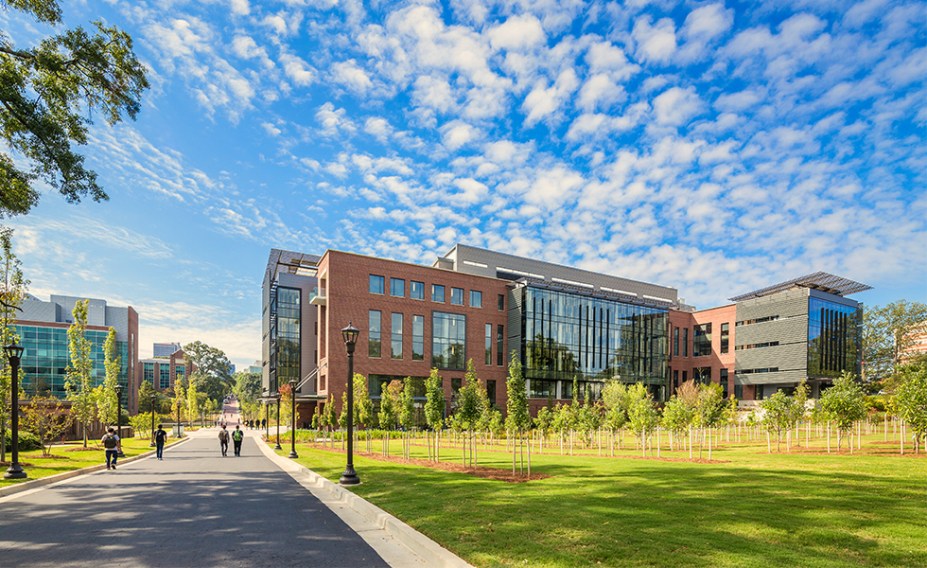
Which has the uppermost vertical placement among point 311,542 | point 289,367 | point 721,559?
point 721,559

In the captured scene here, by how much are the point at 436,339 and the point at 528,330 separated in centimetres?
1219

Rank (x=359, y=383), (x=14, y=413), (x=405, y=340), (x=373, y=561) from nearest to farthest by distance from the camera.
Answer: (x=373, y=561) < (x=14, y=413) < (x=359, y=383) < (x=405, y=340)

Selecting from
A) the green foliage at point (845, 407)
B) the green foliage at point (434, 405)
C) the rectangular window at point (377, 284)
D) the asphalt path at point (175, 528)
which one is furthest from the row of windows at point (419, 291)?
the green foliage at point (845, 407)

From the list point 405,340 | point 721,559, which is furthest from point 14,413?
point 405,340

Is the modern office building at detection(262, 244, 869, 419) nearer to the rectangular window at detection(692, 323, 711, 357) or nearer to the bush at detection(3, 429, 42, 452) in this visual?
the rectangular window at detection(692, 323, 711, 357)

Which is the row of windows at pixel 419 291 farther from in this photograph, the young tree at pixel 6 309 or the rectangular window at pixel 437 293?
the young tree at pixel 6 309

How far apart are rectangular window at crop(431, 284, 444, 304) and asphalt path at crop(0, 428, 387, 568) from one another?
42.7m

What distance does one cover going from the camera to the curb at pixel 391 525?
6.75m

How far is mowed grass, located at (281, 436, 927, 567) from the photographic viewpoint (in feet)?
21.0

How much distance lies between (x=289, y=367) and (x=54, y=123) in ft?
184

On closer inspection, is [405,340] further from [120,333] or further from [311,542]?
[120,333]

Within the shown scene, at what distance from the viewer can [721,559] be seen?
6.16 metres

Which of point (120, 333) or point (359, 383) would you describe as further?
point (120, 333)

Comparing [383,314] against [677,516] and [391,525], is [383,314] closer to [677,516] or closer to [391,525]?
[391,525]
